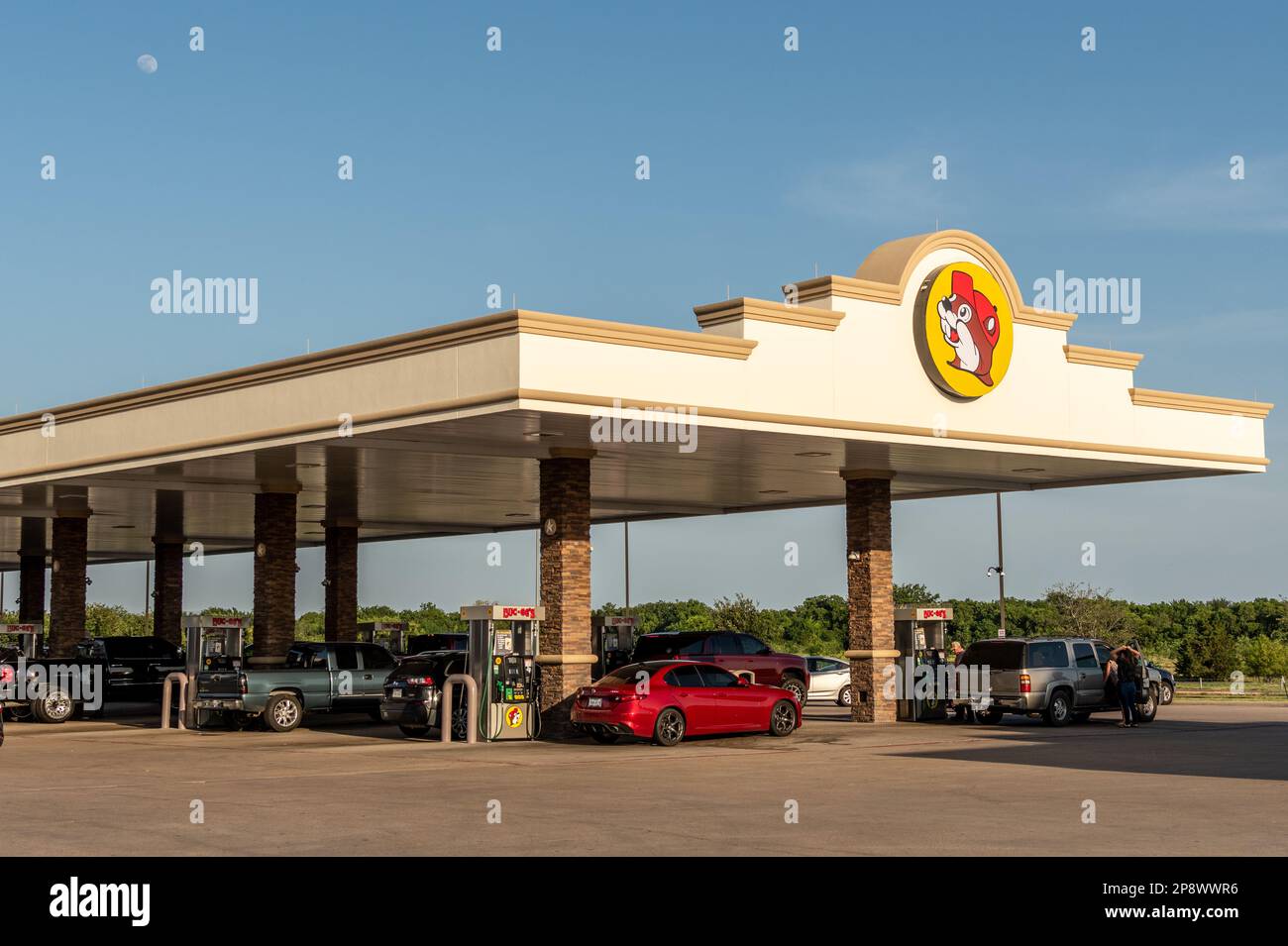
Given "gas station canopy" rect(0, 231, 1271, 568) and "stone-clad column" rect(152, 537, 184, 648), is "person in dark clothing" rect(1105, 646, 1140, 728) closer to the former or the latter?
"gas station canopy" rect(0, 231, 1271, 568)

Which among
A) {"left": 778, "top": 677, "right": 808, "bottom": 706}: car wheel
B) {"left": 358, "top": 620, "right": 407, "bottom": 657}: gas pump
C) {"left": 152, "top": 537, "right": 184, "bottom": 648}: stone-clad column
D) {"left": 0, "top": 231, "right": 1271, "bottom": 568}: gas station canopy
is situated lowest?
{"left": 778, "top": 677, "right": 808, "bottom": 706}: car wheel

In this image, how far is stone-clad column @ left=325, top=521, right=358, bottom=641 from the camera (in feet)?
156

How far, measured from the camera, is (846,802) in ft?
56.4

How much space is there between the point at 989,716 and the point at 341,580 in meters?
22.3

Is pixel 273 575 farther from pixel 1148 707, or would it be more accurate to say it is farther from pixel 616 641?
pixel 1148 707

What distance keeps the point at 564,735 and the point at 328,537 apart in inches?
828

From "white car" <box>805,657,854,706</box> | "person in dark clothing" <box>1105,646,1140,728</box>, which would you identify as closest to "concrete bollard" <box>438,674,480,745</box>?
"person in dark clothing" <box>1105,646,1140,728</box>

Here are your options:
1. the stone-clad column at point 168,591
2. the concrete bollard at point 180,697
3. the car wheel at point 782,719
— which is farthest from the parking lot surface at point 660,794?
the stone-clad column at point 168,591

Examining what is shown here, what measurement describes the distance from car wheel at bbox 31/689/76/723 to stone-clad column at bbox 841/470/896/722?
17.5m

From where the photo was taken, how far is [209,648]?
3569 centimetres

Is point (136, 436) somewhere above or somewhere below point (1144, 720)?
above

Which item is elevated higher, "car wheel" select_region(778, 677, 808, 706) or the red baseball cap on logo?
the red baseball cap on logo
